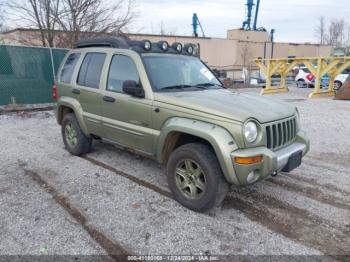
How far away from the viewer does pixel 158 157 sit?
→ 391 cm

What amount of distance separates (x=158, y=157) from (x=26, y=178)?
7.09ft

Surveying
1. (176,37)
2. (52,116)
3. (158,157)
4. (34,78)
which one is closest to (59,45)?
(34,78)

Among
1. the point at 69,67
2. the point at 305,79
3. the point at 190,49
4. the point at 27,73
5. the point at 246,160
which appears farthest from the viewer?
the point at 305,79

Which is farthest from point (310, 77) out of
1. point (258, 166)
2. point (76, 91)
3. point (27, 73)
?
point (258, 166)

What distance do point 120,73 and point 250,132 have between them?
2.17m

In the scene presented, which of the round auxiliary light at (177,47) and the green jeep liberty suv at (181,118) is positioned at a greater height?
the round auxiliary light at (177,47)

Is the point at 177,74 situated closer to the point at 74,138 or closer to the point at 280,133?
the point at 280,133

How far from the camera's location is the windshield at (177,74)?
3990 mm

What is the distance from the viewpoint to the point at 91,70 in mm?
4859

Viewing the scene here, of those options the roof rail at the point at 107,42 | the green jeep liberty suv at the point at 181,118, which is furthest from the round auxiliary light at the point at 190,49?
the roof rail at the point at 107,42

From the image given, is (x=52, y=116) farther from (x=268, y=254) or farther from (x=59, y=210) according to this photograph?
(x=268, y=254)

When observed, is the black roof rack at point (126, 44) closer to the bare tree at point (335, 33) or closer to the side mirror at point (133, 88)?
the side mirror at point (133, 88)

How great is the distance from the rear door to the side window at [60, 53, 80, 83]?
10.9 inches

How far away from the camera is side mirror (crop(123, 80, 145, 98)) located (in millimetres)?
3825
